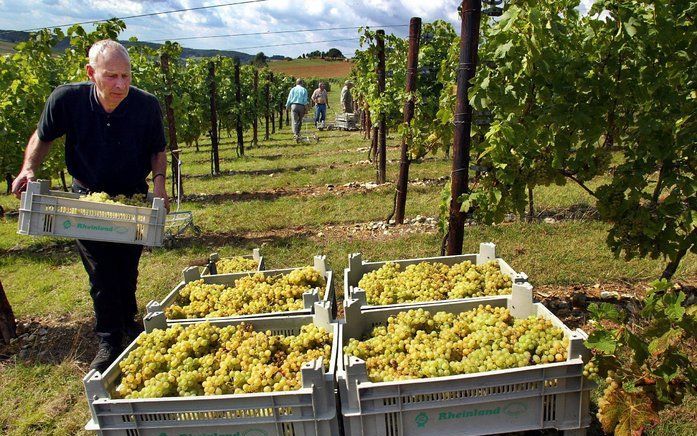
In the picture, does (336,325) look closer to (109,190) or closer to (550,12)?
(109,190)

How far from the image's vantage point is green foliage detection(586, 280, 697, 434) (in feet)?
7.21

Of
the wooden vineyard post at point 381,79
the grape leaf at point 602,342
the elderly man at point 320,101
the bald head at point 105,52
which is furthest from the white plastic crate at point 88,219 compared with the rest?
the elderly man at point 320,101

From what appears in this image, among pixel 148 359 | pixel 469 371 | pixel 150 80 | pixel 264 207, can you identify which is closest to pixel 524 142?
pixel 469 371

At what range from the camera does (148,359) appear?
266 centimetres

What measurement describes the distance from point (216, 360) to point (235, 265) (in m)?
1.68

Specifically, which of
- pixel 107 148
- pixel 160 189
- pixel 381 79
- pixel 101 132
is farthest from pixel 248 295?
pixel 381 79

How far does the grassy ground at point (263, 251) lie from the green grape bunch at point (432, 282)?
1.27 m

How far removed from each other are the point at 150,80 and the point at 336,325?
27.5ft

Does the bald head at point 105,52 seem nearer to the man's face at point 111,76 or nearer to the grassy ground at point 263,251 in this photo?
the man's face at point 111,76

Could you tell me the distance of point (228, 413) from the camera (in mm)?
2242

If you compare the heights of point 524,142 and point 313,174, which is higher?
point 524,142

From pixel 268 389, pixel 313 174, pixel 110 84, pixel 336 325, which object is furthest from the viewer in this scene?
pixel 313 174

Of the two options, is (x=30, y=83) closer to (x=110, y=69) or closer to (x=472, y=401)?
(x=110, y=69)

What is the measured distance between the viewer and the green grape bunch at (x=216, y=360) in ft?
8.04
